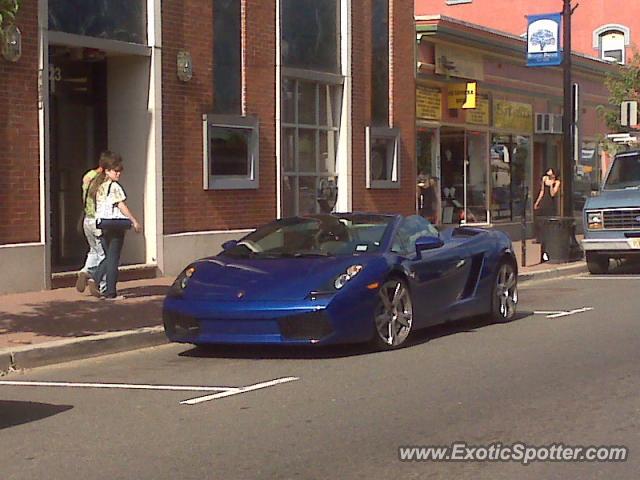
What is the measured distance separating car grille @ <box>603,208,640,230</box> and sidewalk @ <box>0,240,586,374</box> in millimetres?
7387

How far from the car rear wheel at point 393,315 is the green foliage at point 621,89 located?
1980 centimetres

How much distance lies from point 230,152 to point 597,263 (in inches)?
257

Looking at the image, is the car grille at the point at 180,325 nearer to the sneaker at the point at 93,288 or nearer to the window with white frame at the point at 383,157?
the sneaker at the point at 93,288

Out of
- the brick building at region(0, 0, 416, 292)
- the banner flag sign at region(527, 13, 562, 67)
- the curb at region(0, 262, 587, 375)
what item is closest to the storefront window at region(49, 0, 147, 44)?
the brick building at region(0, 0, 416, 292)

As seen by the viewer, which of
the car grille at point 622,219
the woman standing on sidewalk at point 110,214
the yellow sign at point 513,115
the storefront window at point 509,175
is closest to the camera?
the woman standing on sidewalk at point 110,214

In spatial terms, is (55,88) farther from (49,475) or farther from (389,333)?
(49,475)

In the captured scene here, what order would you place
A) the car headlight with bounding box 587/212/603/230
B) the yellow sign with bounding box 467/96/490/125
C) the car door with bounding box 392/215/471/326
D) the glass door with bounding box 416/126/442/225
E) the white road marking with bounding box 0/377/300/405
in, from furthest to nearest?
the yellow sign with bounding box 467/96/490/125 < the glass door with bounding box 416/126/442/225 < the car headlight with bounding box 587/212/603/230 < the car door with bounding box 392/215/471/326 < the white road marking with bounding box 0/377/300/405

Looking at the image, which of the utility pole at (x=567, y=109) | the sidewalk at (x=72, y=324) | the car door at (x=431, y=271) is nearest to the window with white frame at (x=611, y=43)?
the utility pole at (x=567, y=109)

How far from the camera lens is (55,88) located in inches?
640

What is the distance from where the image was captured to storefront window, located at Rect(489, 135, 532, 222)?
26484mm

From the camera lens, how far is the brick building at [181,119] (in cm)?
1420

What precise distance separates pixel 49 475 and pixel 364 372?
359 cm

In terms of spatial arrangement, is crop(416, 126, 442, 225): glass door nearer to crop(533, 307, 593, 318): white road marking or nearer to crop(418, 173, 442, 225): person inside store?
crop(418, 173, 442, 225): person inside store

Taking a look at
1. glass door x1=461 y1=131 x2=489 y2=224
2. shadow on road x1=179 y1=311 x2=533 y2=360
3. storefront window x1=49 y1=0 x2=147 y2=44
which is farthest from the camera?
glass door x1=461 y1=131 x2=489 y2=224
